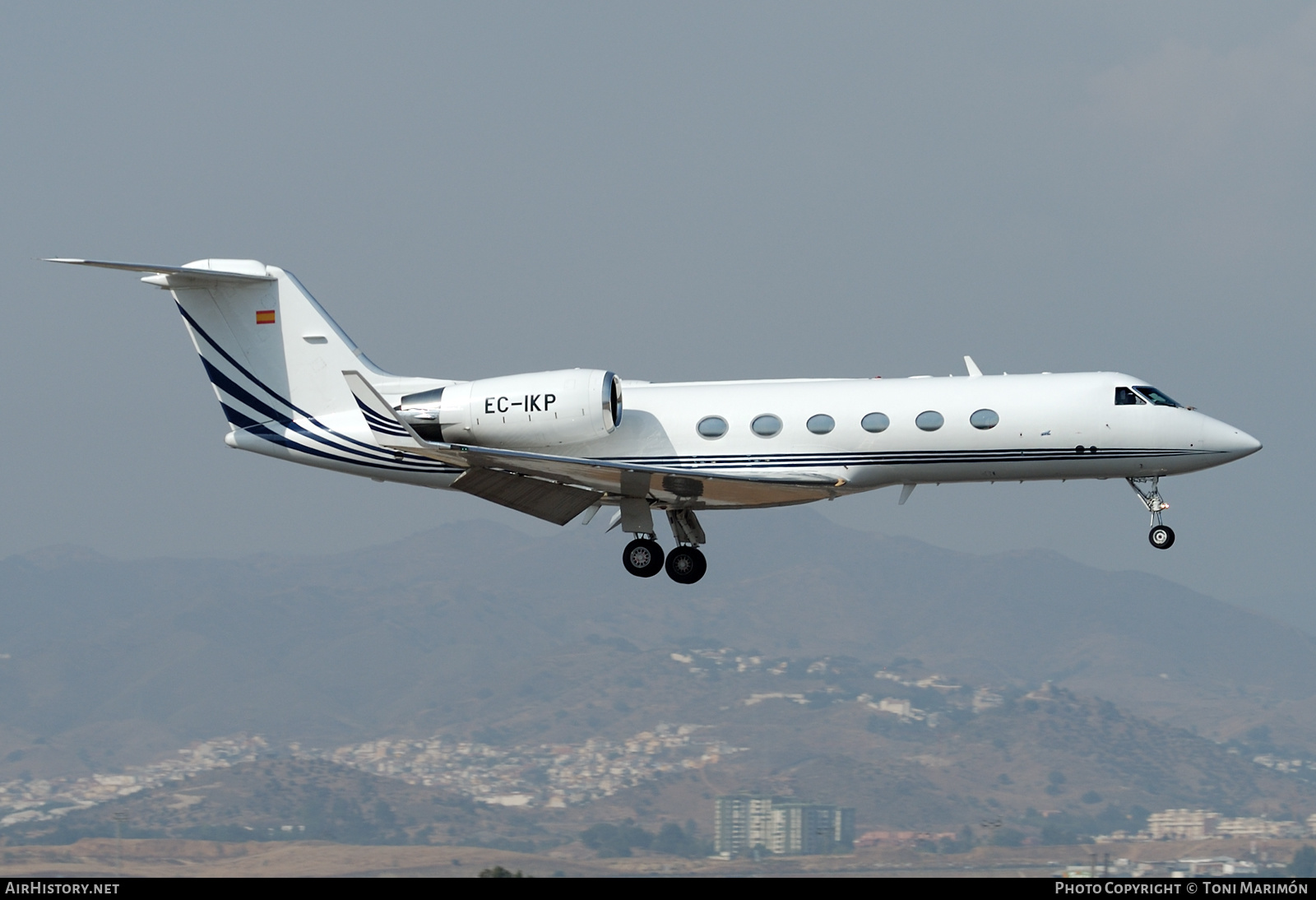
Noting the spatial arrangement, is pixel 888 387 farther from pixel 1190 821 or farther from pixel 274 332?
pixel 1190 821

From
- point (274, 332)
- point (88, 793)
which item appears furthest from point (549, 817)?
point (274, 332)

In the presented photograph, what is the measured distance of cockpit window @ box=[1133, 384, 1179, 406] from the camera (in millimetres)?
25375

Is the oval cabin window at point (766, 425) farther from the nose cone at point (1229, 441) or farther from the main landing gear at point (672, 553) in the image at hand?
the nose cone at point (1229, 441)

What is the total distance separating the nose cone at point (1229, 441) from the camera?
25.2 meters

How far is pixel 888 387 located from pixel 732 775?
5628 inches

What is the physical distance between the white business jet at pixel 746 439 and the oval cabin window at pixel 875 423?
0.06 feet

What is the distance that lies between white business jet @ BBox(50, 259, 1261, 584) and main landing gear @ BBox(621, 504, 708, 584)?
34 mm

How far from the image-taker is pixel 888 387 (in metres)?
25.5

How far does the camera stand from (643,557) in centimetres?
2700

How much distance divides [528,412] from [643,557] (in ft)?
10.7

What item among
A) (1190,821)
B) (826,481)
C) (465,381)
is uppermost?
(465,381)

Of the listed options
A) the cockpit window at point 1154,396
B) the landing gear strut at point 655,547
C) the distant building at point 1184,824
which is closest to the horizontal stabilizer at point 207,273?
the landing gear strut at point 655,547

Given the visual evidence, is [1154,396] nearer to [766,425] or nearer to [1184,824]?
[766,425]

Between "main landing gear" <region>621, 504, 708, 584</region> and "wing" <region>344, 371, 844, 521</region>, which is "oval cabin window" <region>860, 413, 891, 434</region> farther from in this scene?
"main landing gear" <region>621, 504, 708, 584</region>
